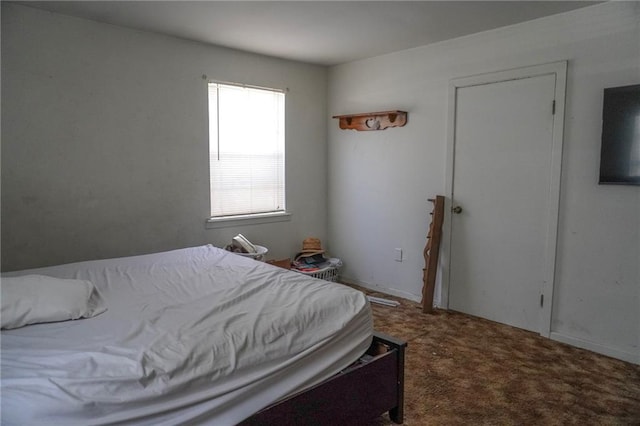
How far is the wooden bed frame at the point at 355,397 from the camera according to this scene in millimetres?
1597

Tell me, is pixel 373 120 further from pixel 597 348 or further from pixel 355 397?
pixel 355 397

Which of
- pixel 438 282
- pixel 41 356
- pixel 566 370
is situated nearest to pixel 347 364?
pixel 41 356

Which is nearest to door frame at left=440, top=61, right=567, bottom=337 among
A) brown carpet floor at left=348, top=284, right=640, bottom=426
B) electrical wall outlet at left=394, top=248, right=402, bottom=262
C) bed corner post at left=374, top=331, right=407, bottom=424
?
brown carpet floor at left=348, top=284, right=640, bottom=426

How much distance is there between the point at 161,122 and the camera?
345 cm

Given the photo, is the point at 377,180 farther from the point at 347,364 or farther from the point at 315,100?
the point at 347,364

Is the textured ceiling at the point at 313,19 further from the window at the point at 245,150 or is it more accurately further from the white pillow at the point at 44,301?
the white pillow at the point at 44,301

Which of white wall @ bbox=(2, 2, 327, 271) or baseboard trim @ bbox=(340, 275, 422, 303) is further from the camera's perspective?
baseboard trim @ bbox=(340, 275, 422, 303)

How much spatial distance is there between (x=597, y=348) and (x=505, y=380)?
0.89 meters

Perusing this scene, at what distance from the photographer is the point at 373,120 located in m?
4.14

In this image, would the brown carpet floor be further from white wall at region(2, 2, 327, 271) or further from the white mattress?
white wall at region(2, 2, 327, 271)

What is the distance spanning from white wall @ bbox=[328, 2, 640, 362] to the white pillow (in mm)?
2851

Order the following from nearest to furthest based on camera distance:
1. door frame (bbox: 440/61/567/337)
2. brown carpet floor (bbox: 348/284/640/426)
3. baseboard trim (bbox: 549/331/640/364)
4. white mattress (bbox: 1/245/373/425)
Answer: white mattress (bbox: 1/245/373/425) → brown carpet floor (bbox: 348/284/640/426) → baseboard trim (bbox: 549/331/640/364) → door frame (bbox: 440/61/567/337)

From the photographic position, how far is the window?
12.5ft

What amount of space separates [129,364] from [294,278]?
1.08 meters
